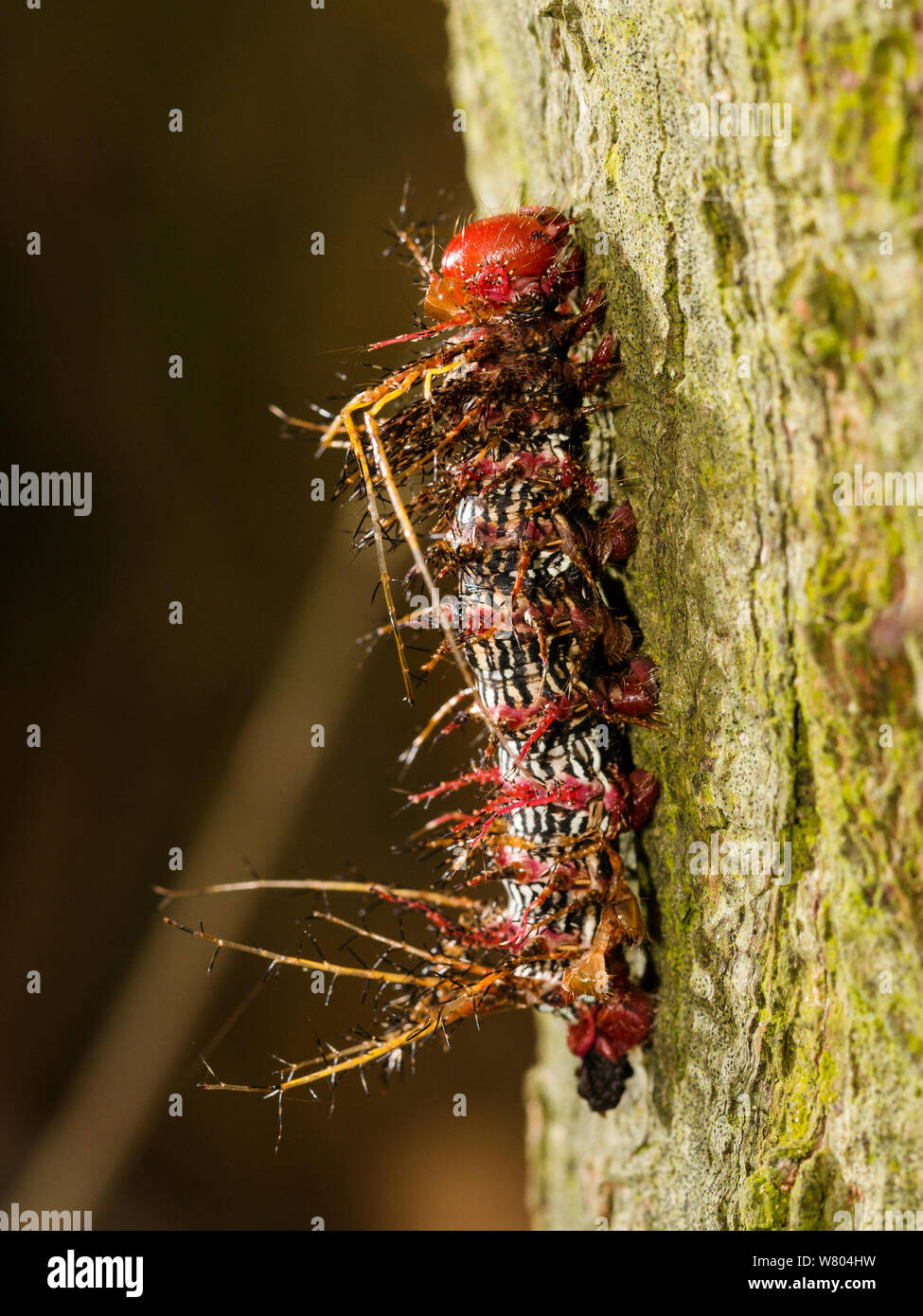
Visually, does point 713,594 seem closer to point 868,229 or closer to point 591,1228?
point 868,229

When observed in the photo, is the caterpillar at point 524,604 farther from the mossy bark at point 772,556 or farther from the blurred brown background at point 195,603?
the blurred brown background at point 195,603

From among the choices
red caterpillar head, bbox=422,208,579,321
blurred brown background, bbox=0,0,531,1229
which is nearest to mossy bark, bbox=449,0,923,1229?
red caterpillar head, bbox=422,208,579,321

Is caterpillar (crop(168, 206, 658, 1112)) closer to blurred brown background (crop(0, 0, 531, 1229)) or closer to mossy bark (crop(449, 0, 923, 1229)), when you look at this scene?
mossy bark (crop(449, 0, 923, 1229))

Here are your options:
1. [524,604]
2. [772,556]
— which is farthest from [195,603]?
[772,556]

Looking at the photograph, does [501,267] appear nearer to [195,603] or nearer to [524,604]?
[524,604]

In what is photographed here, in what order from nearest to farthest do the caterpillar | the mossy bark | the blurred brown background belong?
the mossy bark
the caterpillar
the blurred brown background

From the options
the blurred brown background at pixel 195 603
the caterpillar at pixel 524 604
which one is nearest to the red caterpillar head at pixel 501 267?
the caterpillar at pixel 524 604

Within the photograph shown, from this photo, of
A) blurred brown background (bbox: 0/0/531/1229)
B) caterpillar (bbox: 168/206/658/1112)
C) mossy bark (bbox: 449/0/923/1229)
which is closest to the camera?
mossy bark (bbox: 449/0/923/1229)
